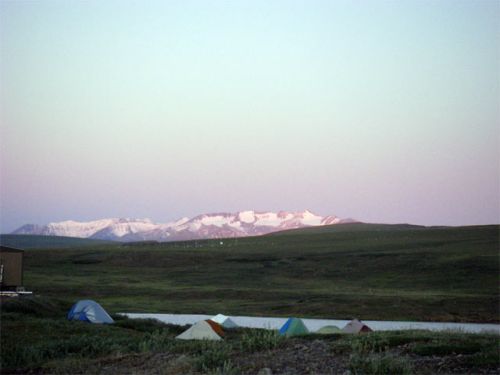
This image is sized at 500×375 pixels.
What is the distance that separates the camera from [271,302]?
216 ft

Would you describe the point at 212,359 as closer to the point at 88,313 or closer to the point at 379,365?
the point at 379,365

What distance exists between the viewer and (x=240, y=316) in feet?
188

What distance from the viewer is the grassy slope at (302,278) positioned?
202 feet

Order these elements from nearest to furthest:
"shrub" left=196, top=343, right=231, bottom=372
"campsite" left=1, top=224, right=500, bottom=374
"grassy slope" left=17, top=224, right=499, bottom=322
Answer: "shrub" left=196, top=343, right=231, bottom=372
"campsite" left=1, top=224, right=500, bottom=374
"grassy slope" left=17, top=224, right=499, bottom=322

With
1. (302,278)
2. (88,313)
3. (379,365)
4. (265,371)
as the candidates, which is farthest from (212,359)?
(302,278)

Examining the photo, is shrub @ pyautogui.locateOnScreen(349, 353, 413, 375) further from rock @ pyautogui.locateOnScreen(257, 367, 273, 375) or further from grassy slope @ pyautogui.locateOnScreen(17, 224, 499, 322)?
grassy slope @ pyautogui.locateOnScreen(17, 224, 499, 322)

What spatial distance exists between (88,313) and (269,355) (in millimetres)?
22346

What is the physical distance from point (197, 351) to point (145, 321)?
68.1ft

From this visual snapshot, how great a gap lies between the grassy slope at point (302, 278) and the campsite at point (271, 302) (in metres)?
0.14

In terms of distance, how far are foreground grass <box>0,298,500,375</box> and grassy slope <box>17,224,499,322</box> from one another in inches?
1310

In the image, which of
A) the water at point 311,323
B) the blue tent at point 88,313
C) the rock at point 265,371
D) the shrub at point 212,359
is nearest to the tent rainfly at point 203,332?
the blue tent at point 88,313

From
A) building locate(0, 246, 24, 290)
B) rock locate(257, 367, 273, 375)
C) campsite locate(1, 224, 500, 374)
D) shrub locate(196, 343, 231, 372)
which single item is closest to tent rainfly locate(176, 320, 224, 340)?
campsite locate(1, 224, 500, 374)

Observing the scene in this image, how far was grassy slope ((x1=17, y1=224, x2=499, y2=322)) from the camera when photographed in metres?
61.5

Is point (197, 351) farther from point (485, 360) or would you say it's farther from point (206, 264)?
point (206, 264)
